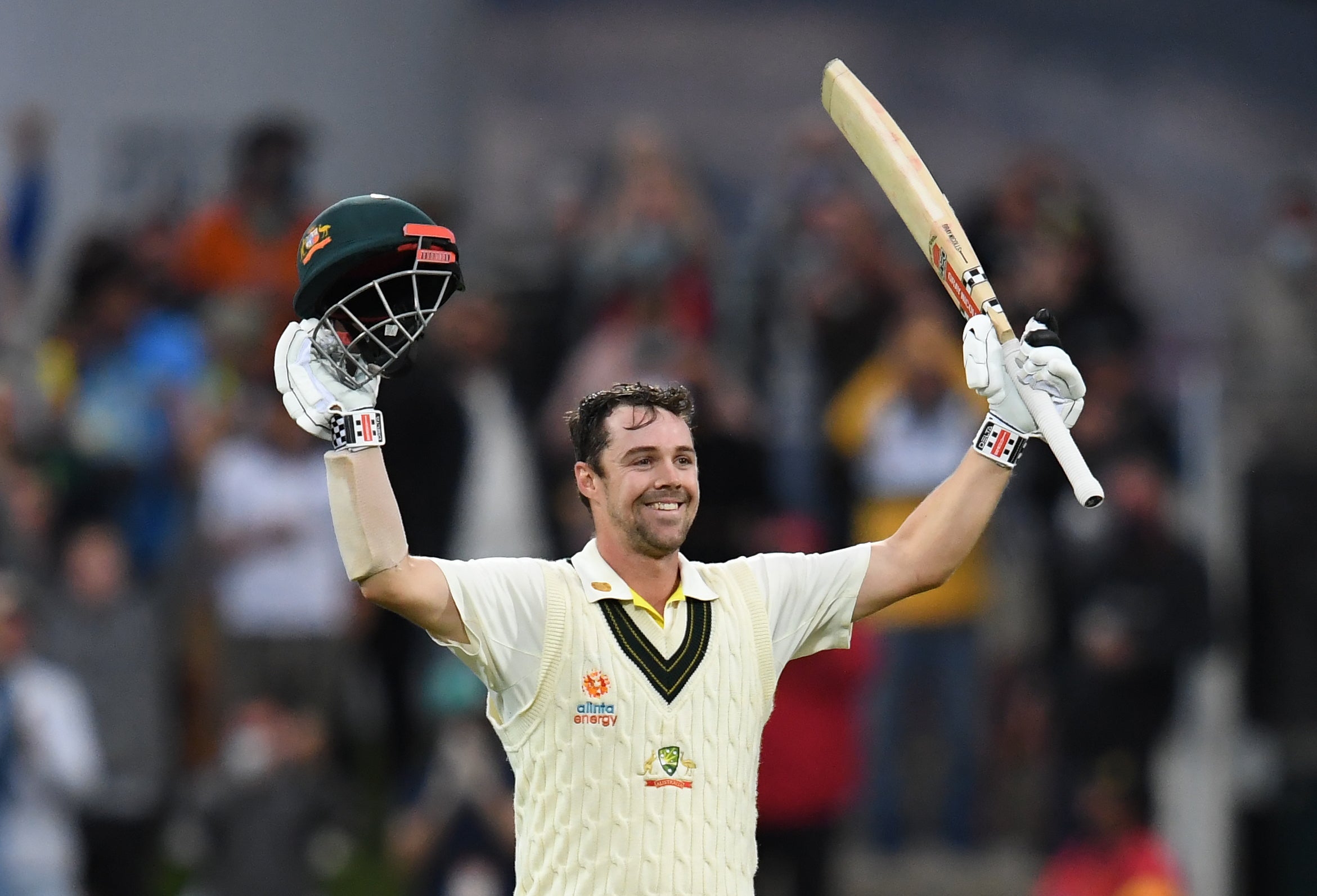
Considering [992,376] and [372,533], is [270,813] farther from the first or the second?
[992,376]

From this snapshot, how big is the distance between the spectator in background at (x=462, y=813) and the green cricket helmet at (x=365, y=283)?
4.76 m

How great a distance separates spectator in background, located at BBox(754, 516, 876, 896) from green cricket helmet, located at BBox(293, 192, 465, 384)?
433 centimetres

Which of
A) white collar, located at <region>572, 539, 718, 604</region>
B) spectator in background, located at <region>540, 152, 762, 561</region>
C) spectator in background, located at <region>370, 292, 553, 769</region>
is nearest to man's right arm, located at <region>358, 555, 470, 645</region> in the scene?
white collar, located at <region>572, 539, 718, 604</region>

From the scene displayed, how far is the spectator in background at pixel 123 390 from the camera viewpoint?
9.88 m

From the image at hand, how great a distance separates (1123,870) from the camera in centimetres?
901

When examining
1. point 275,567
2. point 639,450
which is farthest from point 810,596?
point 275,567

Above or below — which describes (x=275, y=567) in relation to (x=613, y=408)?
below

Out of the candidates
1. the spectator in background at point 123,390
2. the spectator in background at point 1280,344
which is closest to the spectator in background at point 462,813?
the spectator in background at point 123,390

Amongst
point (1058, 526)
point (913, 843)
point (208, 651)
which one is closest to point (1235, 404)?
point (1058, 526)

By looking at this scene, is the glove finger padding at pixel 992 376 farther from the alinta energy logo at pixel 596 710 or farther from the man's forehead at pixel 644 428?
the alinta energy logo at pixel 596 710

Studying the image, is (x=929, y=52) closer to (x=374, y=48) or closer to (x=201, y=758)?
(x=374, y=48)

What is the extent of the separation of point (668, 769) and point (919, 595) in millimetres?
4891

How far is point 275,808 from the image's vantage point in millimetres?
9297

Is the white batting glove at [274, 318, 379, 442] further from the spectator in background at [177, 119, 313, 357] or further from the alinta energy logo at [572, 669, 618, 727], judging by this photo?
the spectator in background at [177, 119, 313, 357]
